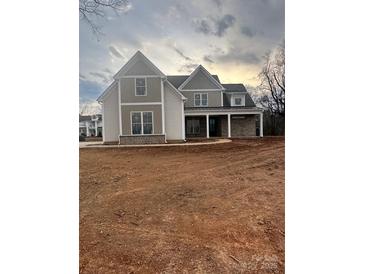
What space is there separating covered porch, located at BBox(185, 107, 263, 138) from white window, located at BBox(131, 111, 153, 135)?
327mm

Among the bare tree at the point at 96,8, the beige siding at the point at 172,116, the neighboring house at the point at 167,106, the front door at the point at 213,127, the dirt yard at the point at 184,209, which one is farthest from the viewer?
the front door at the point at 213,127

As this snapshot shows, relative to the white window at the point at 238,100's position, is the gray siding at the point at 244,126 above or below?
below

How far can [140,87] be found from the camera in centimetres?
210

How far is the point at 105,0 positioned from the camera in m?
1.97

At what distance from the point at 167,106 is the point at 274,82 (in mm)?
898

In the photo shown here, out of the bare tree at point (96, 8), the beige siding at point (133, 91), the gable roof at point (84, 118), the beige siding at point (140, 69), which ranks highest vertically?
the bare tree at point (96, 8)

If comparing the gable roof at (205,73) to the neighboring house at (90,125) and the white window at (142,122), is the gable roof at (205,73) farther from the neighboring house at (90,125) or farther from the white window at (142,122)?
the neighboring house at (90,125)

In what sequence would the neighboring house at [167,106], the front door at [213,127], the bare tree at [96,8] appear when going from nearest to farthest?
the bare tree at [96,8] → the neighboring house at [167,106] → the front door at [213,127]

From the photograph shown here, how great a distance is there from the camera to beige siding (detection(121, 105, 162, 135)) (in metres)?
2.11

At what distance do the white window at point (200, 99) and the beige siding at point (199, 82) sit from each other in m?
0.10

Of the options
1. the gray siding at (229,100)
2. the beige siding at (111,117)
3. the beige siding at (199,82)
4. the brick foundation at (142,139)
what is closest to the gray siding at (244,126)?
the gray siding at (229,100)

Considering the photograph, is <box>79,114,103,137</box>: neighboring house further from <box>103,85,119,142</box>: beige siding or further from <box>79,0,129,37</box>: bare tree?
<box>79,0,129,37</box>: bare tree

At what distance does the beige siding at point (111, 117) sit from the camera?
2037 millimetres
